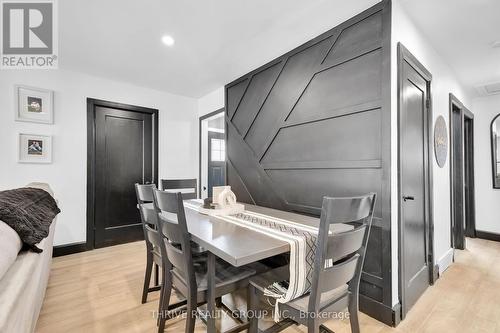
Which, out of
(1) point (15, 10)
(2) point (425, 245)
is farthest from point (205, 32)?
(2) point (425, 245)

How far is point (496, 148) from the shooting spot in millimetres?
3701

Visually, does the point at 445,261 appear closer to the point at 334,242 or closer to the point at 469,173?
the point at 469,173

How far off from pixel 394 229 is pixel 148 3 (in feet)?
8.70

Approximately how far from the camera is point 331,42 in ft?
6.90

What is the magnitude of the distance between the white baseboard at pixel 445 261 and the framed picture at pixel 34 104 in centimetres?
500

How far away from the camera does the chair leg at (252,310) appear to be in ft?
4.31

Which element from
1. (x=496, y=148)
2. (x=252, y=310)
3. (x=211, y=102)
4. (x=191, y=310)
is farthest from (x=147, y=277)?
(x=496, y=148)

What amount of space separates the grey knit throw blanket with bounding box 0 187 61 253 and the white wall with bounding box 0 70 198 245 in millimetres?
1702

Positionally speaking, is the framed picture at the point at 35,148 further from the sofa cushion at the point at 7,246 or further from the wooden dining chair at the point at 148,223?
the sofa cushion at the point at 7,246

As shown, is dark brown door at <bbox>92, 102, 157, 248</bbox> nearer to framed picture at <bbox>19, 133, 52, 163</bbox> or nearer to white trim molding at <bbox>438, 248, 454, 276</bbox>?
framed picture at <bbox>19, 133, 52, 163</bbox>

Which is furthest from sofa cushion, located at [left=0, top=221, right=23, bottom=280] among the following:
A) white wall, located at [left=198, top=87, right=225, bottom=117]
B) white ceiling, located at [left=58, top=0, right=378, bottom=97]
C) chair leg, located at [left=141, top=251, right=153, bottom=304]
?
white wall, located at [left=198, top=87, right=225, bottom=117]

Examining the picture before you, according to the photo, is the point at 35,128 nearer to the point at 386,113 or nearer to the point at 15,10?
the point at 15,10

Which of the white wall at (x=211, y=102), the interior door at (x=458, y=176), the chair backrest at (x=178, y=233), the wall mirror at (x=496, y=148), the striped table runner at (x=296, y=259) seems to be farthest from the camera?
the white wall at (x=211, y=102)

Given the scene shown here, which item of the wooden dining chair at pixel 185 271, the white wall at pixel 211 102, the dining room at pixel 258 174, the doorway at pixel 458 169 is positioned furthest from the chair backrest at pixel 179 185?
the doorway at pixel 458 169
